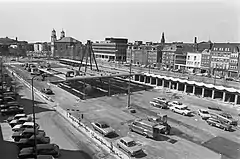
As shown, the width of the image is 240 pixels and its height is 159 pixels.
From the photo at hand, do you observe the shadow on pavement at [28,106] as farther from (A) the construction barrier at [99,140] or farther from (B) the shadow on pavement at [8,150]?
(B) the shadow on pavement at [8,150]

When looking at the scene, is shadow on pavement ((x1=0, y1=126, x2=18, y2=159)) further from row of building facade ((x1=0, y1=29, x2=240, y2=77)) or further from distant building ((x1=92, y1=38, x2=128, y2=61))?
distant building ((x1=92, y1=38, x2=128, y2=61))

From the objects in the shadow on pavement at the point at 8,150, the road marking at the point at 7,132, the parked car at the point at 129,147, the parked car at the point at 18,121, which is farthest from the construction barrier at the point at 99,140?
the shadow on pavement at the point at 8,150

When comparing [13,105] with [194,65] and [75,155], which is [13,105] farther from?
[194,65]

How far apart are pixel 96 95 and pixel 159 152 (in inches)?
1121

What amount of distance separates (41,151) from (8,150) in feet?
12.6

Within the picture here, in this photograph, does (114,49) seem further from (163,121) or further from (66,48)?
(163,121)

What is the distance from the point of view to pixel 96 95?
48094 mm

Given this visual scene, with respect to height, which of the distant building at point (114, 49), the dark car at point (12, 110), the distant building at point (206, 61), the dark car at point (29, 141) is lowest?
the dark car at point (29, 141)

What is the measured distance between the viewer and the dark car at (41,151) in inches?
747

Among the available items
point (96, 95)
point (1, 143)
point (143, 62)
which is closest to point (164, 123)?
point (1, 143)

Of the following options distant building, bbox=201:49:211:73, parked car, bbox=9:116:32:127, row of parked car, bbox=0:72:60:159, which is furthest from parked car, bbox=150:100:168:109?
distant building, bbox=201:49:211:73

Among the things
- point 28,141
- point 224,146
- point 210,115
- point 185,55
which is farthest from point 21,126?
point 185,55

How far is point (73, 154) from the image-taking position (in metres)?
20.4

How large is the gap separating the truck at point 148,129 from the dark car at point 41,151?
10048 mm
